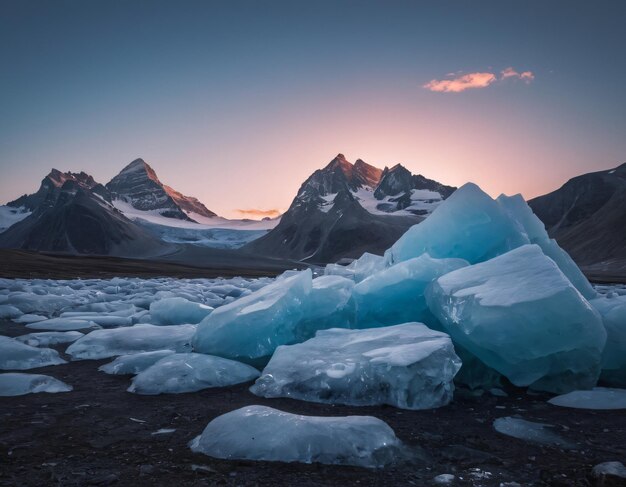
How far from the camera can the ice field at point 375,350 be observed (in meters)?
2.78

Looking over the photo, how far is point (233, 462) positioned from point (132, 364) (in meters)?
2.69

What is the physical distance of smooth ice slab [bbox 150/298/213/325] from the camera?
7656 mm

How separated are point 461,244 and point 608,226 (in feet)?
275

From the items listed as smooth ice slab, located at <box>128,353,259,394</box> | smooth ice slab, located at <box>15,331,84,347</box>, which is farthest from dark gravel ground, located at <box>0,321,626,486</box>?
smooth ice slab, located at <box>15,331,84,347</box>

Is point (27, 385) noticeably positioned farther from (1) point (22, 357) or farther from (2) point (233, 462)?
(2) point (233, 462)

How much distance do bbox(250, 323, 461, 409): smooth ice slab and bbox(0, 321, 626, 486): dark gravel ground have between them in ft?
0.41

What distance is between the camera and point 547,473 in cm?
241

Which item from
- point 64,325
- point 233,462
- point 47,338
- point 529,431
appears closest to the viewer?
point 233,462

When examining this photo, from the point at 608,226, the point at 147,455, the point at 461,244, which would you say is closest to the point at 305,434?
the point at 147,455

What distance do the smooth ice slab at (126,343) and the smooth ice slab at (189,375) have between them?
1019 mm

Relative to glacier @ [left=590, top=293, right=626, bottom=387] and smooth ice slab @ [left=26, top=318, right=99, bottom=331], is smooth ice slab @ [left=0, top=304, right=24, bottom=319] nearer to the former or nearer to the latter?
smooth ice slab @ [left=26, top=318, right=99, bottom=331]

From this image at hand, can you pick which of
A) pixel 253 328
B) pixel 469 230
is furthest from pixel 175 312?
pixel 469 230

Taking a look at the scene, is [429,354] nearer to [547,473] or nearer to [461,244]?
[547,473]

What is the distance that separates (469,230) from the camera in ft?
22.2
